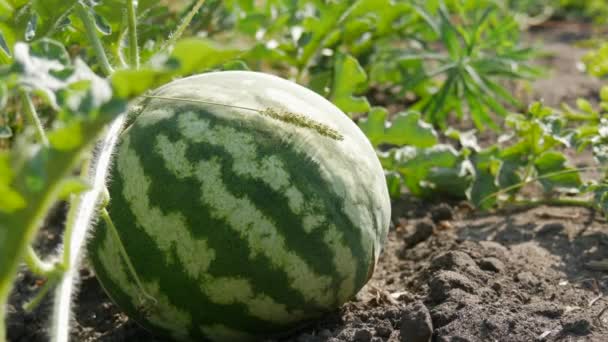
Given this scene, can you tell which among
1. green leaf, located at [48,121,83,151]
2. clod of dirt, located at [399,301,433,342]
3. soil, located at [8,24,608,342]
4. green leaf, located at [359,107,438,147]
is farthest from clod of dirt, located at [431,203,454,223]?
green leaf, located at [48,121,83,151]

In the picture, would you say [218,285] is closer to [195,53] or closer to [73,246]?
[73,246]

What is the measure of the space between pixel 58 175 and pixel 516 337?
1.17 m

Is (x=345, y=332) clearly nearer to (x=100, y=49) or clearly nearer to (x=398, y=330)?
(x=398, y=330)

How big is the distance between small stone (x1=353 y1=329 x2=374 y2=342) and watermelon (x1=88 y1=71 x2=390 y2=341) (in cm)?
10

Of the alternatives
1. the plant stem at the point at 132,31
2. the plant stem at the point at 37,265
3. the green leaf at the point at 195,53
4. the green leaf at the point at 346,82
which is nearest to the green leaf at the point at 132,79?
the green leaf at the point at 195,53

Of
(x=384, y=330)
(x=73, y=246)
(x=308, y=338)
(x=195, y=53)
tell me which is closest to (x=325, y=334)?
(x=308, y=338)

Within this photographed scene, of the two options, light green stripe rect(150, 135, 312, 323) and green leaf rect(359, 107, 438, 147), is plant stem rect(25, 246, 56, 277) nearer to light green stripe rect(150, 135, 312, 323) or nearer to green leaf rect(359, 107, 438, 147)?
light green stripe rect(150, 135, 312, 323)

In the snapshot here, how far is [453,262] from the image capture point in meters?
2.19

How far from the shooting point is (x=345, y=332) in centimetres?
190

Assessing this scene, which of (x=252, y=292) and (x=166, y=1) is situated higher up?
(x=166, y=1)

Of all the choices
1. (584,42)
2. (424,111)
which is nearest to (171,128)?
(424,111)

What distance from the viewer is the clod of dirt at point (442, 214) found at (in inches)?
110

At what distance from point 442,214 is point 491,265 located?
1.96 feet

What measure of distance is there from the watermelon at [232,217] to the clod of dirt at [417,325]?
0.16m
